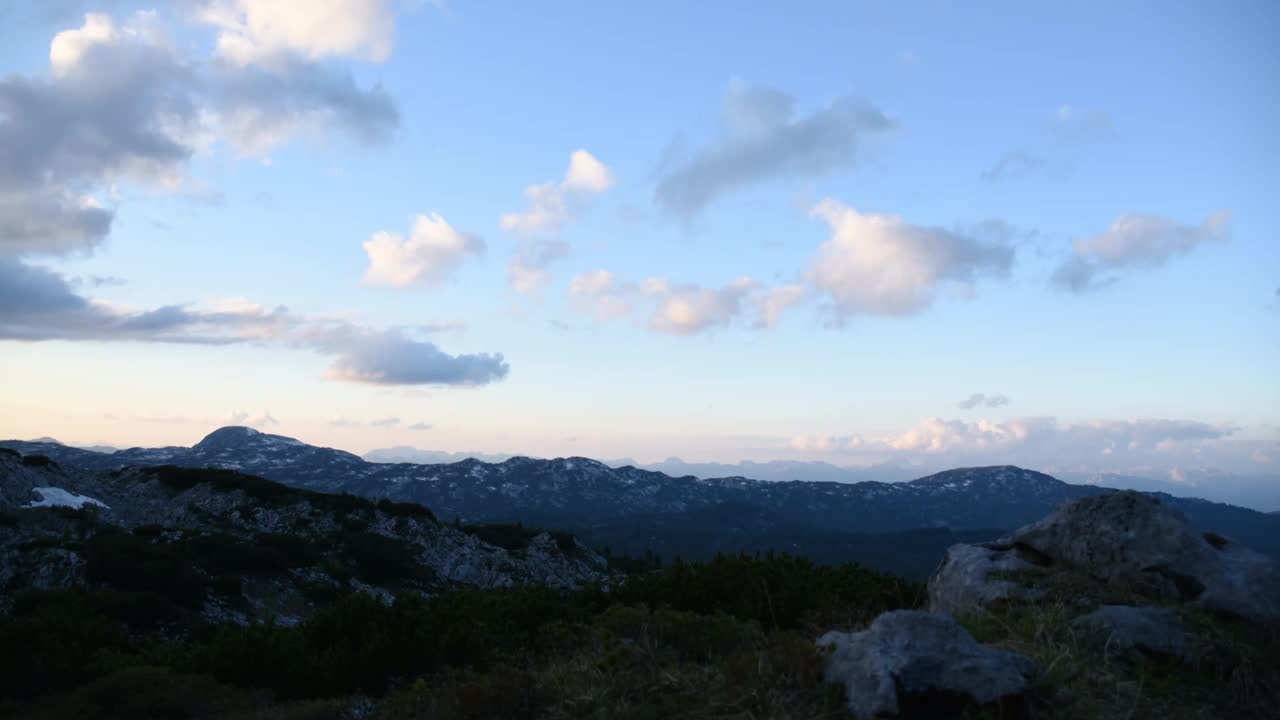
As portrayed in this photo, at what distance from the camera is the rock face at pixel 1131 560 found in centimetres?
948

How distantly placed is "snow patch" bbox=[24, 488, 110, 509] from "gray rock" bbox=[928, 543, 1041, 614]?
3529 centimetres

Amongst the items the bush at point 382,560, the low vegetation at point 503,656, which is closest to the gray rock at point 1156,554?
the low vegetation at point 503,656

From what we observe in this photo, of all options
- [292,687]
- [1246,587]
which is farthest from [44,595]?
[1246,587]

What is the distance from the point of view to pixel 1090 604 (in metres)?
9.45

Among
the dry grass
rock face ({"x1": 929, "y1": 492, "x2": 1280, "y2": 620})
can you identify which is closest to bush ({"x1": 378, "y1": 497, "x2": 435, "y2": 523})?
rock face ({"x1": 929, "y1": 492, "x2": 1280, "y2": 620})

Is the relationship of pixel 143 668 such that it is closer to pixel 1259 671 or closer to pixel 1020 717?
pixel 1020 717

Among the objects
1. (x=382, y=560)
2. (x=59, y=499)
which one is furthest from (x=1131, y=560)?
(x=59, y=499)

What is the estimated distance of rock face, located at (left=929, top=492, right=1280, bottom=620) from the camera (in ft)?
31.1

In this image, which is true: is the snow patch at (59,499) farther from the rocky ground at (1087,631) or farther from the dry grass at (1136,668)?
the dry grass at (1136,668)

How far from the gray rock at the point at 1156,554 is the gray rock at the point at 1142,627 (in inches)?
54.2

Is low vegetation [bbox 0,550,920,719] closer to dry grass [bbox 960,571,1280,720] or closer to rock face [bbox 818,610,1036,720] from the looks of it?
rock face [bbox 818,610,1036,720]

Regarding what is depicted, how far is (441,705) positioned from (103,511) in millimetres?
34019

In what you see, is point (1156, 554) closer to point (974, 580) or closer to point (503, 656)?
point (974, 580)

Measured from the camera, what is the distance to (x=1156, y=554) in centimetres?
1031
